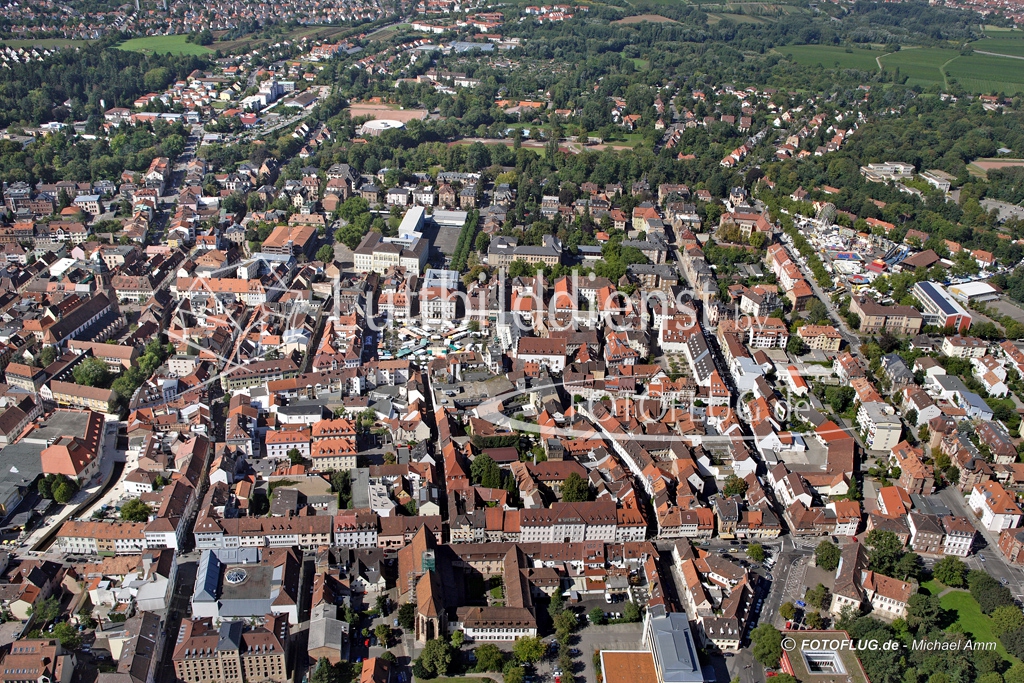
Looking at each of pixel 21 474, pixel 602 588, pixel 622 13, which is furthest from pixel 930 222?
pixel 622 13

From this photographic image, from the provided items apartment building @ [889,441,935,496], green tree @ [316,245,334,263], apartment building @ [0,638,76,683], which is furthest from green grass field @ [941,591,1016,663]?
green tree @ [316,245,334,263]

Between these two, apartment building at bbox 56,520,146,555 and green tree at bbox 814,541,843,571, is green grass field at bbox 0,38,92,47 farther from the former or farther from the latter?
green tree at bbox 814,541,843,571

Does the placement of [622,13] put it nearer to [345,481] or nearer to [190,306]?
[190,306]

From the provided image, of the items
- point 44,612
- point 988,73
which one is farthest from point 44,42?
point 988,73

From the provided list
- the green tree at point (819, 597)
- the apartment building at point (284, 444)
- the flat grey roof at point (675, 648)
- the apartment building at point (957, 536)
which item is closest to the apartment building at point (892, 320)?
Result: the apartment building at point (957, 536)

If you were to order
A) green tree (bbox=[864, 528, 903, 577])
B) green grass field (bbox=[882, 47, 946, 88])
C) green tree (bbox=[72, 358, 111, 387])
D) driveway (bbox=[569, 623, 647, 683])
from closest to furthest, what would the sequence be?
driveway (bbox=[569, 623, 647, 683]), green tree (bbox=[864, 528, 903, 577]), green tree (bbox=[72, 358, 111, 387]), green grass field (bbox=[882, 47, 946, 88])

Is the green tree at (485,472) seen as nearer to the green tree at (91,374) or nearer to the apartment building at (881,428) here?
the apartment building at (881,428)
